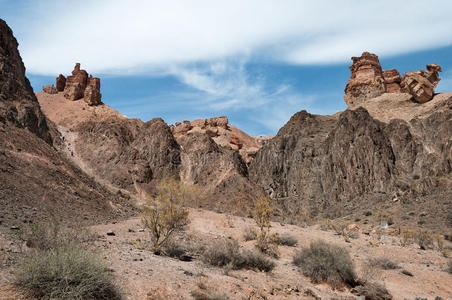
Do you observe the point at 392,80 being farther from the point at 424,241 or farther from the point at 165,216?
the point at 165,216

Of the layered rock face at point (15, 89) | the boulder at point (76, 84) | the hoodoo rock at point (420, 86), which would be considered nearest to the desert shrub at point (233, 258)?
the layered rock face at point (15, 89)

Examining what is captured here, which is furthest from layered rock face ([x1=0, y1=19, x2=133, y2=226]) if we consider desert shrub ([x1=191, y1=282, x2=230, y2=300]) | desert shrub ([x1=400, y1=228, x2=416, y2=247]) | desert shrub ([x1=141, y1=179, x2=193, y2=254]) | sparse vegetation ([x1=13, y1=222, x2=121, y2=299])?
desert shrub ([x1=400, y1=228, x2=416, y2=247])

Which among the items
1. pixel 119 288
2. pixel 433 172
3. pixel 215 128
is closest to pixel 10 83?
pixel 119 288

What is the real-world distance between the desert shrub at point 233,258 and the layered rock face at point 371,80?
78664mm

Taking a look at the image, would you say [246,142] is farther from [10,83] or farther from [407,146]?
[10,83]

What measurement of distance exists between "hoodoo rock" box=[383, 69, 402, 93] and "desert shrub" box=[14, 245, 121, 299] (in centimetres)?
9152

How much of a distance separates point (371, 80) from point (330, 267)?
83.8m

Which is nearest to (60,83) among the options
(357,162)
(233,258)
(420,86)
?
(357,162)

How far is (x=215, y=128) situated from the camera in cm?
10144

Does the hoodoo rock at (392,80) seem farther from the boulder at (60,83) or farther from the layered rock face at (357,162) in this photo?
the boulder at (60,83)

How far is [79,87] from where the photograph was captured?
85125 millimetres

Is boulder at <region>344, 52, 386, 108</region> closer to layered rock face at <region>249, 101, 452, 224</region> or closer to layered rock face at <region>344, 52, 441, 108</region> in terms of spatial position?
layered rock face at <region>344, 52, 441, 108</region>

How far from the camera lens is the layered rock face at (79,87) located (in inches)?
3241

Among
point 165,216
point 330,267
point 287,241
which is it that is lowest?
point 330,267
